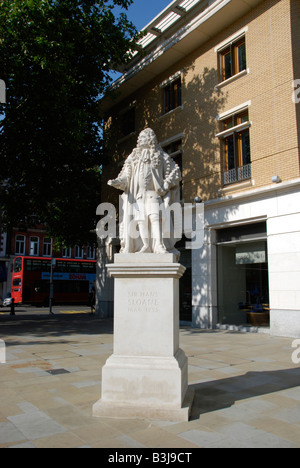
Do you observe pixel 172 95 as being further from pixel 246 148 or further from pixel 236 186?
pixel 236 186

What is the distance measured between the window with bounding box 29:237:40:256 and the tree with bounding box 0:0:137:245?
32625 millimetres

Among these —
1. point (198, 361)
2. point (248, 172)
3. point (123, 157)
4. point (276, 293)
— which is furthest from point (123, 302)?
point (123, 157)

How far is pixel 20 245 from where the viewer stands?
5078 centimetres

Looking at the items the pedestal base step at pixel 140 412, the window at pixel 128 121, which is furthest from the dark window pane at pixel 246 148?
the pedestal base step at pixel 140 412

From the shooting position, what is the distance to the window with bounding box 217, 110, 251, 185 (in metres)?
14.2

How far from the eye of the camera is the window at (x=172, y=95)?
706 inches

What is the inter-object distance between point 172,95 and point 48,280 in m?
22.4

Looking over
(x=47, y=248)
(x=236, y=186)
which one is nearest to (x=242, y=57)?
(x=236, y=186)

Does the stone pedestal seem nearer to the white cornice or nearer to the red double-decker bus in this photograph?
the white cornice

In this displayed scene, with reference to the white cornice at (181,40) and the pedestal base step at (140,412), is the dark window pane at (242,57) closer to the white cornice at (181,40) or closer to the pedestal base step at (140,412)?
the white cornice at (181,40)

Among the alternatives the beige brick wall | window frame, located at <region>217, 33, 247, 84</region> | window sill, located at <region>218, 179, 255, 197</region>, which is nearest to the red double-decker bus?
the beige brick wall

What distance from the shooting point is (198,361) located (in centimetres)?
788

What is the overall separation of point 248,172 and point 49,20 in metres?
9.77
